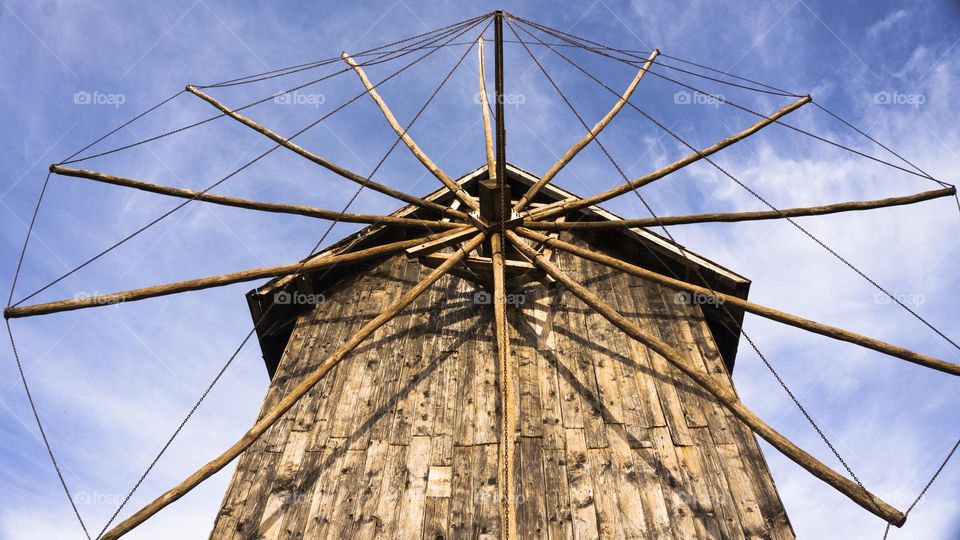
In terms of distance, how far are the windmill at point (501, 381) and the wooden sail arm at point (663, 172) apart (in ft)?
0.11

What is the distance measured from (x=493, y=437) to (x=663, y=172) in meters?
4.69

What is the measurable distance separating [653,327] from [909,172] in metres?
3.79

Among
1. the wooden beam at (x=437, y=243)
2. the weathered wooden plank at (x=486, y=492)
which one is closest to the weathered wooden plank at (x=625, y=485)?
the weathered wooden plank at (x=486, y=492)

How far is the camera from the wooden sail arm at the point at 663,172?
9.53 metres

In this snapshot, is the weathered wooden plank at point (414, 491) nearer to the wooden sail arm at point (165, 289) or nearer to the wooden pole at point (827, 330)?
the wooden sail arm at point (165, 289)

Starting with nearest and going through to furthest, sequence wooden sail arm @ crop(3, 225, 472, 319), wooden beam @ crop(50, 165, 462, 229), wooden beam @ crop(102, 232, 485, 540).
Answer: wooden beam @ crop(102, 232, 485, 540) → wooden sail arm @ crop(3, 225, 472, 319) → wooden beam @ crop(50, 165, 462, 229)

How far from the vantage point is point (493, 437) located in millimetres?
7613

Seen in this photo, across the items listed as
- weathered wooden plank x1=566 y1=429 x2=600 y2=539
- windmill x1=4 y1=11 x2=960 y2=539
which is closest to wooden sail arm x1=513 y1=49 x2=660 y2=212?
windmill x1=4 y1=11 x2=960 y2=539

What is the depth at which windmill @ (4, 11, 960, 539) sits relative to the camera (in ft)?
22.0

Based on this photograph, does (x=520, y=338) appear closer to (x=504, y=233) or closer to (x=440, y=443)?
(x=504, y=233)

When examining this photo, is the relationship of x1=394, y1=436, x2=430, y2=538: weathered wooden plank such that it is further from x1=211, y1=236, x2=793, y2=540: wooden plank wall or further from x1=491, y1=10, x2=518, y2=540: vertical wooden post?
x1=491, y1=10, x2=518, y2=540: vertical wooden post

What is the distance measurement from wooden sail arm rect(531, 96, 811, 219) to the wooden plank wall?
1.25 meters

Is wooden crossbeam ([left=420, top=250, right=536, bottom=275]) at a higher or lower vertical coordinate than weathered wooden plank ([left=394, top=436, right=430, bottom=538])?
higher

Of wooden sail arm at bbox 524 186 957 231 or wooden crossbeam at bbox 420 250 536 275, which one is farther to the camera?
wooden crossbeam at bbox 420 250 536 275
